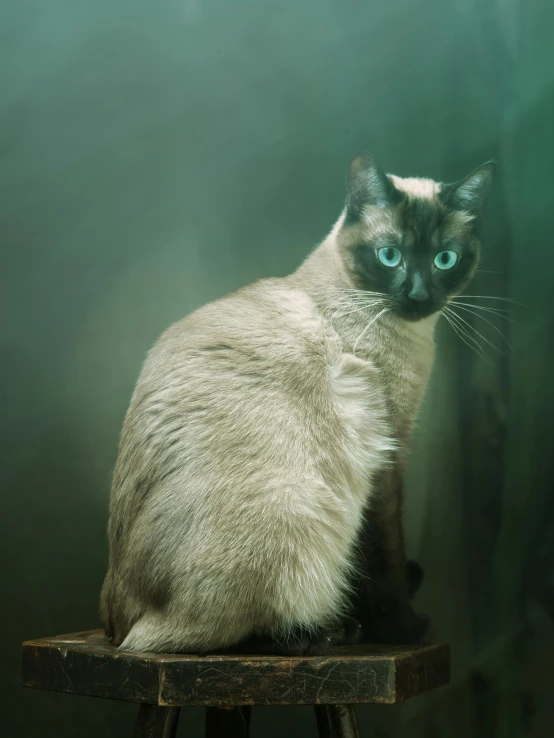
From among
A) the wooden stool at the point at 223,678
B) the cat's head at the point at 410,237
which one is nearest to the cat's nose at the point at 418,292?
the cat's head at the point at 410,237

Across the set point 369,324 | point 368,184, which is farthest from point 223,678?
point 368,184

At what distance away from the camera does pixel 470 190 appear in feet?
5.14

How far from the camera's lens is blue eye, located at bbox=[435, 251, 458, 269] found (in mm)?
1535

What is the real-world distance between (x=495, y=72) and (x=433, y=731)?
1784mm

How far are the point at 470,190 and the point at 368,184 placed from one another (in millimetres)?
231

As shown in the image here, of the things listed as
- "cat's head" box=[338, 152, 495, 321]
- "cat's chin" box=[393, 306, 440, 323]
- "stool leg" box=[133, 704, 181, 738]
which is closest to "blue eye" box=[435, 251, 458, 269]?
"cat's head" box=[338, 152, 495, 321]

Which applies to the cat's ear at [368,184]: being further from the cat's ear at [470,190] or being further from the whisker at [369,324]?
the whisker at [369,324]

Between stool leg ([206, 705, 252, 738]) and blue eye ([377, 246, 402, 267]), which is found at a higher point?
blue eye ([377, 246, 402, 267])

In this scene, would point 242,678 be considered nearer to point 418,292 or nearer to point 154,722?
point 154,722

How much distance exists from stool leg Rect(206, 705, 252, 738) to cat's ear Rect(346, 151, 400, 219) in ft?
3.67

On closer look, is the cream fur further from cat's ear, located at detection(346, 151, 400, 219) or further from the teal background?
the teal background

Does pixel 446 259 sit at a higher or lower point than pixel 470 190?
lower

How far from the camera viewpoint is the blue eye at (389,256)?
152 cm

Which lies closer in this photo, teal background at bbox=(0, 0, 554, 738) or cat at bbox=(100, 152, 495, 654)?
cat at bbox=(100, 152, 495, 654)
